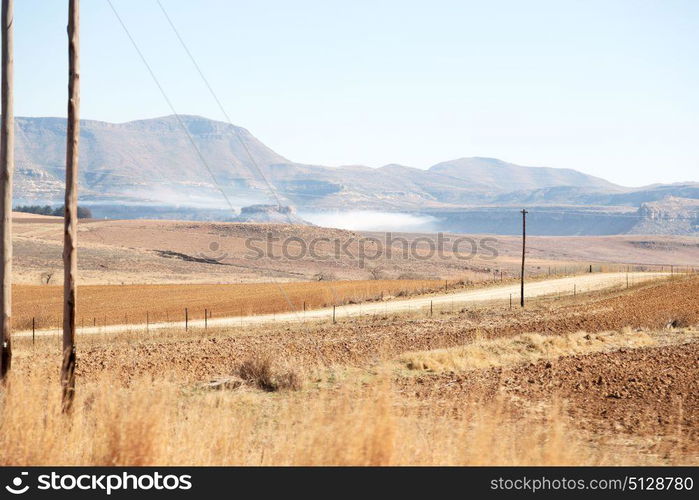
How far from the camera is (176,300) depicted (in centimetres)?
6638

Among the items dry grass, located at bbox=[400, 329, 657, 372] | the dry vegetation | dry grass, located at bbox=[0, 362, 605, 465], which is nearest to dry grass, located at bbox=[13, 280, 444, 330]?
the dry vegetation

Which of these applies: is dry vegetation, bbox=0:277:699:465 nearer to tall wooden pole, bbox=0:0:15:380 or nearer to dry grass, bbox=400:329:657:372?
dry grass, bbox=400:329:657:372

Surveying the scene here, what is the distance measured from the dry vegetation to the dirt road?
5.79 m

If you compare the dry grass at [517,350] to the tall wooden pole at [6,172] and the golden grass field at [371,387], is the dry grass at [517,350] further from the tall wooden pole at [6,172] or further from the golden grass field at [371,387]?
the tall wooden pole at [6,172]

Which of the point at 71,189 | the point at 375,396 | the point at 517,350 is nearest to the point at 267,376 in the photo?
the point at 375,396

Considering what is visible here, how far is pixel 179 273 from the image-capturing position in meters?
102

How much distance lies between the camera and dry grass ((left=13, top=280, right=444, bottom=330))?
52.3m

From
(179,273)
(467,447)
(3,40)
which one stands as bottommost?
(179,273)

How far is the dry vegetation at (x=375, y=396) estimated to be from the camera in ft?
27.9

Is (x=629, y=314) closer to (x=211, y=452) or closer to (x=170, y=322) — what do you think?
(x=170, y=322)

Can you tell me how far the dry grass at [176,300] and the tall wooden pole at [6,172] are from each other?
104 ft

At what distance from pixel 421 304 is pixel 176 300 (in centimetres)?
2203

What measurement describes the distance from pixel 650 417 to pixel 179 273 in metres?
91.9
